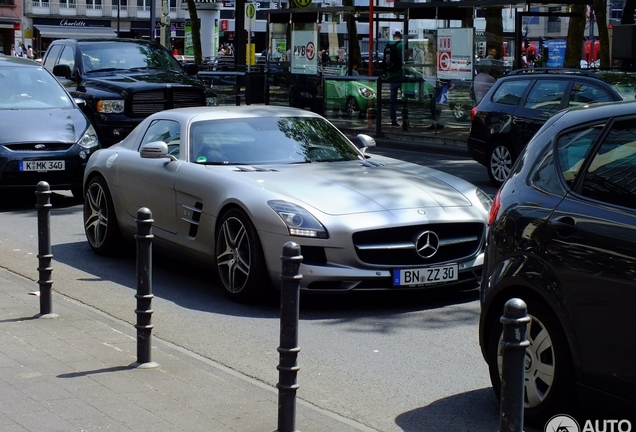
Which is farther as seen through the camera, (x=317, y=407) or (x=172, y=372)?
(x=172, y=372)

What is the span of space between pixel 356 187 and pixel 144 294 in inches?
102

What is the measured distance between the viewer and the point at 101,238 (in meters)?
10.4

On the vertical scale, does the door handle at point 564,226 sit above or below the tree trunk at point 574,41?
below

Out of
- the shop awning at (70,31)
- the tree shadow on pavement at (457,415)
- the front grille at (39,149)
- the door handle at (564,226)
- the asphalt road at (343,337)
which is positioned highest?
the shop awning at (70,31)

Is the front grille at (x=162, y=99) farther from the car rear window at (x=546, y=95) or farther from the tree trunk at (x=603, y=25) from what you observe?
the tree trunk at (x=603, y=25)

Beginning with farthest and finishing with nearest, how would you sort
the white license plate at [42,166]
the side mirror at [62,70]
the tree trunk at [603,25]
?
the tree trunk at [603,25] < the side mirror at [62,70] < the white license plate at [42,166]

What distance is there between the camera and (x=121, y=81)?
61.1 ft

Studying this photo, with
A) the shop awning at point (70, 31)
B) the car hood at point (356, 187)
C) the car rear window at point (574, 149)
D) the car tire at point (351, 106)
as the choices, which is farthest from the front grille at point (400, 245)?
the shop awning at point (70, 31)

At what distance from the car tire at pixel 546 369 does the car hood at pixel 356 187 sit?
9.81ft

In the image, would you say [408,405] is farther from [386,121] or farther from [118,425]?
[386,121]

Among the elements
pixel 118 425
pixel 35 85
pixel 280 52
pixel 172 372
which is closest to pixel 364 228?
pixel 172 372

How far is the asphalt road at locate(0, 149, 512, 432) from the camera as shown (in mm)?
5801

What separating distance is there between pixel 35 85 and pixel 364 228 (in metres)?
8.56

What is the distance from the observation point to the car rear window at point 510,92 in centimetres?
1573
